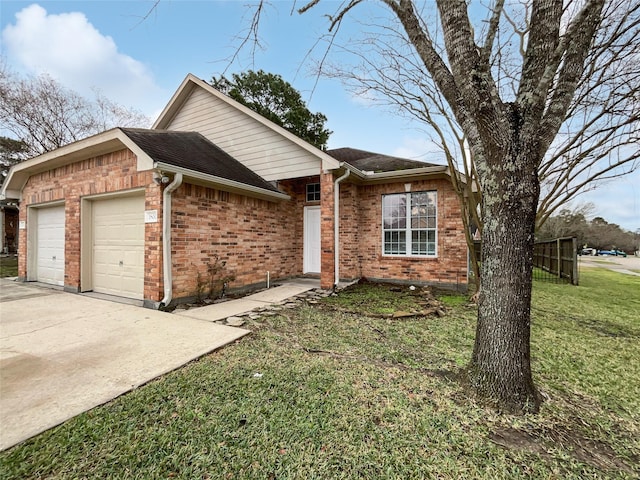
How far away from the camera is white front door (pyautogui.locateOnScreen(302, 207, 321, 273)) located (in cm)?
943

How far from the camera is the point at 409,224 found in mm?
8336

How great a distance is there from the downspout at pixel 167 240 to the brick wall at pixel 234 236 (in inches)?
6.3

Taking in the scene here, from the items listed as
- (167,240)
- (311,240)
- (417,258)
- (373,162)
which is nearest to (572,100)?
(417,258)

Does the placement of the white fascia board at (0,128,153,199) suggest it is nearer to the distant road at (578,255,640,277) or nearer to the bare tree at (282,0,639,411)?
the bare tree at (282,0,639,411)

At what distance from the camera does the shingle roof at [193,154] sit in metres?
5.83

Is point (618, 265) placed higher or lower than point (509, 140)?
lower

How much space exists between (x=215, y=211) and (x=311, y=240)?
363 centimetres

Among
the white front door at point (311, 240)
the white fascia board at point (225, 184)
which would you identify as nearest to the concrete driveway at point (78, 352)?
the white fascia board at point (225, 184)

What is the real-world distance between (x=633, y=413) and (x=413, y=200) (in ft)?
21.2

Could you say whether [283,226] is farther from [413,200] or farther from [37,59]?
[37,59]

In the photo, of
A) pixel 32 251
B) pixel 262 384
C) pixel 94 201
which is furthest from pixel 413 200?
pixel 32 251

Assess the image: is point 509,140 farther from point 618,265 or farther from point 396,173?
point 618,265

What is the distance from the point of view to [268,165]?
27.2 ft

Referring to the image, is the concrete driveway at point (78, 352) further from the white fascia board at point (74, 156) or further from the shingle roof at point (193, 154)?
the shingle roof at point (193, 154)
